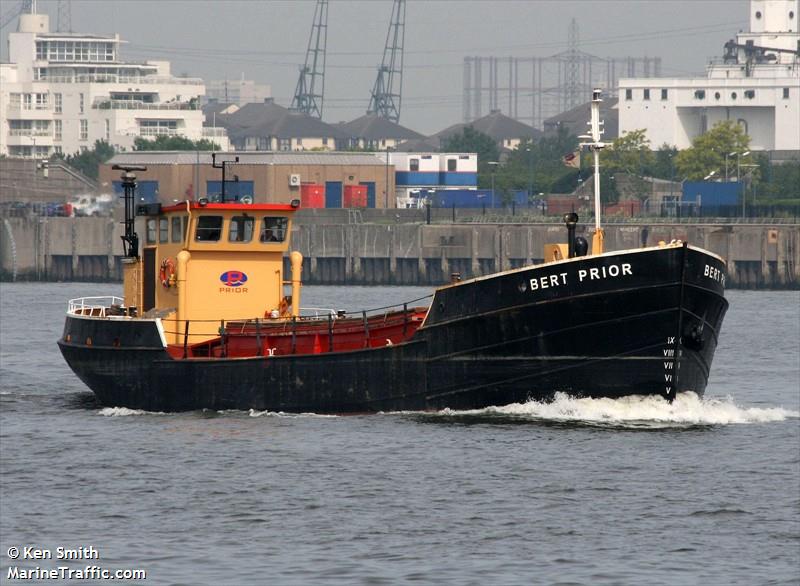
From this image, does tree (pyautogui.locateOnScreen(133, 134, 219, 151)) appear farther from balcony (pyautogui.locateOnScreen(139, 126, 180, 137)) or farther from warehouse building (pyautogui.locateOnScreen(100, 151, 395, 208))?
warehouse building (pyautogui.locateOnScreen(100, 151, 395, 208))

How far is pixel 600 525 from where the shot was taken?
27.6m

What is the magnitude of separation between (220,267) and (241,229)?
1069mm

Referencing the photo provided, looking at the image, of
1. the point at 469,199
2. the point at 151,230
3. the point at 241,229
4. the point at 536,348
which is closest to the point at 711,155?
the point at 469,199

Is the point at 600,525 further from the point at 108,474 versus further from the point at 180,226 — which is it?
the point at 180,226

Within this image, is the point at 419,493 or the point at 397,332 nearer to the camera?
the point at 419,493

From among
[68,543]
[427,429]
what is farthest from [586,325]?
[68,543]

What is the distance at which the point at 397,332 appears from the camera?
3881 centimetres

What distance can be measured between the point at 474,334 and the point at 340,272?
3376 inches

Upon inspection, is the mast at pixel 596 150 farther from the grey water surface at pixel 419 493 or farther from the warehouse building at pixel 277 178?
the warehouse building at pixel 277 178

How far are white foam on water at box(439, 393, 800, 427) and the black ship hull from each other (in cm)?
19

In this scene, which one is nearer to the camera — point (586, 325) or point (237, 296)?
point (586, 325)

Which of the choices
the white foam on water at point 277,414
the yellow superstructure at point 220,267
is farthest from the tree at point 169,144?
the white foam on water at point 277,414

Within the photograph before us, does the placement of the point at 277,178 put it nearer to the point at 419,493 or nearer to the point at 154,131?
the point at 154,131

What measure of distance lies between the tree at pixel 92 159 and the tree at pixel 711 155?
6031 centimetres
